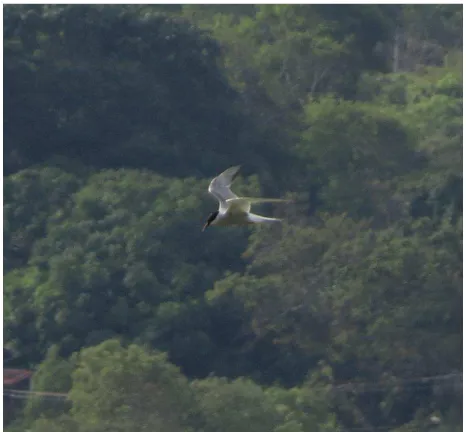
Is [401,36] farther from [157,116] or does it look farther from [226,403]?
[226,403]

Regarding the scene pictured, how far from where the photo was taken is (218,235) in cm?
1811

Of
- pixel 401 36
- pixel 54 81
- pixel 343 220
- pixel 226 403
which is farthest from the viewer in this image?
pixel 401 36

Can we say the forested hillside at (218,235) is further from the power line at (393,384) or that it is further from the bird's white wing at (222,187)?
the bird's white wing at (222,187)

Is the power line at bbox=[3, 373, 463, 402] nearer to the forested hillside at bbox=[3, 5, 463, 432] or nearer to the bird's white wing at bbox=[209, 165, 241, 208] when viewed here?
the forested hillside at bbox=[3, 5, 463, 432]

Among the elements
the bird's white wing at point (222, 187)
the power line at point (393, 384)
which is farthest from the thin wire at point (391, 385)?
the bird's white wing at point (222, 187)

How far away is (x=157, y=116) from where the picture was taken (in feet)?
67.7

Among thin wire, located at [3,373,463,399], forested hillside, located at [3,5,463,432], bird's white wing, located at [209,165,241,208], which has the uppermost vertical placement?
bird's white wing, located at [209,165,241,208]

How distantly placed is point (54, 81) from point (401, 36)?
319 inches

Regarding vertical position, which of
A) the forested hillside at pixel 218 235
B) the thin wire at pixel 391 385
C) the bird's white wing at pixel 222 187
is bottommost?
the thin wire at pixel 391 385

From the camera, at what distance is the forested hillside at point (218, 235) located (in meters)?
15.4

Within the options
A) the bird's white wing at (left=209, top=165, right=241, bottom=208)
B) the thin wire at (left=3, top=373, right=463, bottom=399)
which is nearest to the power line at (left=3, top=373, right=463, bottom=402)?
the thin wire at (left=3, top=373, right=463, bottom=399)

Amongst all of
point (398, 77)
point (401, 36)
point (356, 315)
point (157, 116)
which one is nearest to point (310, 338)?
point (356, 315)

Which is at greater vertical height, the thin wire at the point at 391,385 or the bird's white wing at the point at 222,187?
the bird's white wing at the point at 222,187

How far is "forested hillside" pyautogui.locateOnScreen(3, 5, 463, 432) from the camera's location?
1541 centimetres
